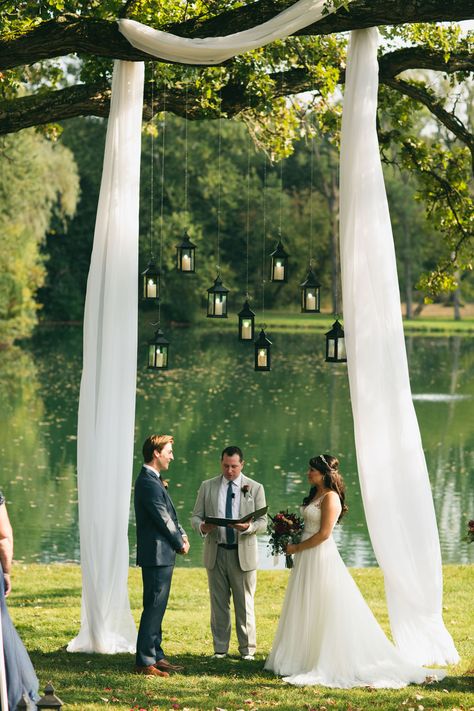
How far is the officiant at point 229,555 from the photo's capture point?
25.1ft

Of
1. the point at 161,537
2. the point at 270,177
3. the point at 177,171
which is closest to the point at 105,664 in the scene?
the point at 161,537

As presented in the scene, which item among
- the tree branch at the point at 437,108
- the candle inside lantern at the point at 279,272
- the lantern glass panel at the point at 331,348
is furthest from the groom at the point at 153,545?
the tree branch at the point at 437,108

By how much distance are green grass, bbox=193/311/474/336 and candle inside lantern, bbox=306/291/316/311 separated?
1534 inches

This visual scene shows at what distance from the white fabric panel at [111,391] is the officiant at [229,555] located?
1.84 feet

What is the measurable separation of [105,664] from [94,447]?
1.42 m

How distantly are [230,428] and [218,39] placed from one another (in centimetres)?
1525

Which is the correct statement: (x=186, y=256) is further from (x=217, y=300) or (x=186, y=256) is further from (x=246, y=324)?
(x=246, y=324)

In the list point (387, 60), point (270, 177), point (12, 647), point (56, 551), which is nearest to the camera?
point (12, 647)

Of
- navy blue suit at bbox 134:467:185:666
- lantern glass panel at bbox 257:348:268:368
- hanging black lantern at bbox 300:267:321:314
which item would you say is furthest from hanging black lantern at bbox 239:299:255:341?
navy blue suit at bbox 134:467:185:666

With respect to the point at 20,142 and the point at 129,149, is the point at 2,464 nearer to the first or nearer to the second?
the point at 129,149

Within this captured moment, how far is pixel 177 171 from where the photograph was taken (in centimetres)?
4881

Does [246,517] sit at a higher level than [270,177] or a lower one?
lower

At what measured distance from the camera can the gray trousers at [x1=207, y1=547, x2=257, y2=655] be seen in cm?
765

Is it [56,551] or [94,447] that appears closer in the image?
[94,447]
